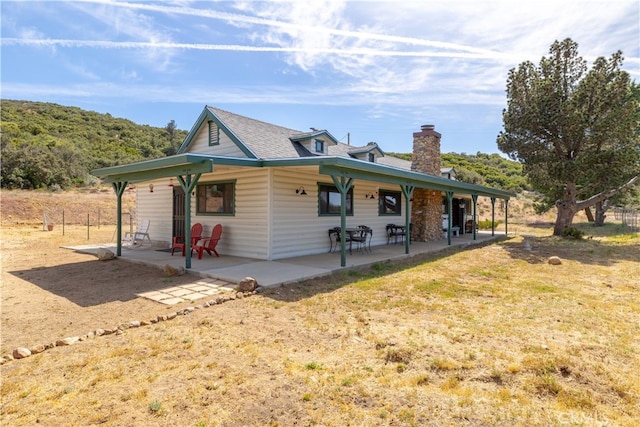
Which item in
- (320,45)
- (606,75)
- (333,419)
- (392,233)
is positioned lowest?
(333,419)

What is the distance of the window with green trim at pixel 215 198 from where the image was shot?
30.8ft

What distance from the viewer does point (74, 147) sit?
32469 millimetres

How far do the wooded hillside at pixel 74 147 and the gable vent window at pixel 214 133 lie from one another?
22087 millimetres

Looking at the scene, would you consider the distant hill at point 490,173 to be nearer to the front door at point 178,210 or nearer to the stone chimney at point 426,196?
the stone chimney at point 426,196

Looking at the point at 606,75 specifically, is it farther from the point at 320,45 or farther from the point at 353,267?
the point at 353,267

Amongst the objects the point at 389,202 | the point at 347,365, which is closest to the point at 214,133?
the point at 389,202

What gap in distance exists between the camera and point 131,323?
14.0ft

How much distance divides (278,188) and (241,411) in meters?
6.43

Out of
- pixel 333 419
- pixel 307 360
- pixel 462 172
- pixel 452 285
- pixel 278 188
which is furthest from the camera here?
pixel 462 172

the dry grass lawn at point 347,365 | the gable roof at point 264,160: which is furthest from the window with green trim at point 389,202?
the dry grass lawn at point 347,365

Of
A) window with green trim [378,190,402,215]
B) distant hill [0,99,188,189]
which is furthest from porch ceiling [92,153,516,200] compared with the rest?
distant hill [0,99,188,189]

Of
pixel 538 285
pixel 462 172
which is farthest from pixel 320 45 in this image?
pixel 462 172

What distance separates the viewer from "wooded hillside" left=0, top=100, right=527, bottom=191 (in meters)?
25.7

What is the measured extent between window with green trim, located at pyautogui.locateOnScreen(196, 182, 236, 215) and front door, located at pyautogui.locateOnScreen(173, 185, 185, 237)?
3.46ft
